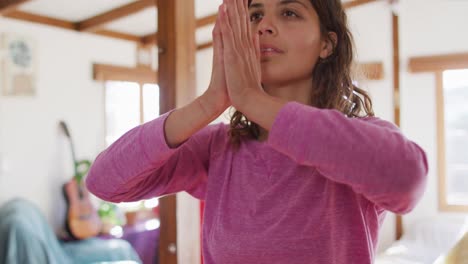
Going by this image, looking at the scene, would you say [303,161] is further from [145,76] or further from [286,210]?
[145,76]

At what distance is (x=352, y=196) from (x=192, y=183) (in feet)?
1.12

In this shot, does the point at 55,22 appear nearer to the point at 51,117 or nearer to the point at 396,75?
the point at 51,117

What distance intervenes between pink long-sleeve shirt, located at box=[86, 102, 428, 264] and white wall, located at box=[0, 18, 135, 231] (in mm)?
3459

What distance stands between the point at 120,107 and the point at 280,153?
4.27 metres

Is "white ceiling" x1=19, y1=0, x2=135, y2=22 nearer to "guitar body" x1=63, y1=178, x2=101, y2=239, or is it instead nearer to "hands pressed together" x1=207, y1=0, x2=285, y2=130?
"guitar body" x1=63, y1=178, x2=101, y2=239

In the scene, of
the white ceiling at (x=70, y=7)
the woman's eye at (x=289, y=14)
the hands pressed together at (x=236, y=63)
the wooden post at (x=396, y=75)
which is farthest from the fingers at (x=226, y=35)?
the wooden post at (x=396, y=75)

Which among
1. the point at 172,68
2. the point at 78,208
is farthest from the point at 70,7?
the point at 172,68

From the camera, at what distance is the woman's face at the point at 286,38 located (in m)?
0.78

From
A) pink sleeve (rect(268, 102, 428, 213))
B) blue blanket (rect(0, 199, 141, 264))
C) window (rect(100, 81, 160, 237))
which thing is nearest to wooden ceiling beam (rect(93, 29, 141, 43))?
window (rect(100, 81, 160, 237))

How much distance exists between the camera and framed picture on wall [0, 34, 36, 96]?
3.81m

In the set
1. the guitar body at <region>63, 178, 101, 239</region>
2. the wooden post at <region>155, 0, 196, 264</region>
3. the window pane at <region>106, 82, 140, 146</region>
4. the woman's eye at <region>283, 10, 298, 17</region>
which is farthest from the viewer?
the window pane at <region>106, 82, 140, 146</region>

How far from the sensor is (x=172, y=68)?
60.9 inches

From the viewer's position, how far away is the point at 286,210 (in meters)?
0.72

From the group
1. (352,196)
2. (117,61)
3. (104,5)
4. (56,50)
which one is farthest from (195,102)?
(117,61)
